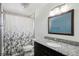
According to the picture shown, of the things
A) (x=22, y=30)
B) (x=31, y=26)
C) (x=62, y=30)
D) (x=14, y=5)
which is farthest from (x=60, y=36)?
(x=14, y=5)

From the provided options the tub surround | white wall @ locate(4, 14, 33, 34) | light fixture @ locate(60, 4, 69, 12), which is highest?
light fixture @ locate(60, 4, 69, 12)

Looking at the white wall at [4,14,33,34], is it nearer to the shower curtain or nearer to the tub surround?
the shower curtain

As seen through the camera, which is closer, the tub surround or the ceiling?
the tub surround

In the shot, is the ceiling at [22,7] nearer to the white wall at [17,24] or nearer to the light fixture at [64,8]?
the white wall at [17,24]

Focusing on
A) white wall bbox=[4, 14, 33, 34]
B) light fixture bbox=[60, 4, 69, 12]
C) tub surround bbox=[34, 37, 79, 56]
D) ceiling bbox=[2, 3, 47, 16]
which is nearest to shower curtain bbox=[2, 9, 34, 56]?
white wall bbox=[4, 14, 33, 34]

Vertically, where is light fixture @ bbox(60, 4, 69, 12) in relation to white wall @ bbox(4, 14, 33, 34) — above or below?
above

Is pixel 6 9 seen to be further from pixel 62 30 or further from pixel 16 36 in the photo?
pixel 62 30

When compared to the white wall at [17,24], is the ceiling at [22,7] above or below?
above

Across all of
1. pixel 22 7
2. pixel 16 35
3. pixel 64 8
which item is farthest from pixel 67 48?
pixel 22 7

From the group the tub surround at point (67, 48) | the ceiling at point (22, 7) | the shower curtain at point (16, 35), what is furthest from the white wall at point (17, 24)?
the tub surround at point (67, 48)

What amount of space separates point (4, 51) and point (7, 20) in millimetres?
654

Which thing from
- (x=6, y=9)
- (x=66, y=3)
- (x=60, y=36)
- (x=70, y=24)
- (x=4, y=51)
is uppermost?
(x=66, y=3)

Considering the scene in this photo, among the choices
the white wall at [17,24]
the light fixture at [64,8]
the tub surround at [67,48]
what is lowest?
the tub surround at [67,48]

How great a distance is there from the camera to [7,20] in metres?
1.74
